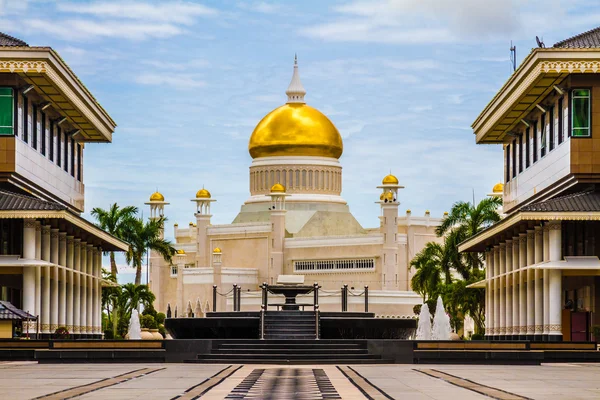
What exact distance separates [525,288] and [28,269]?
60.3 feet

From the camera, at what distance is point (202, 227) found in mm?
120062

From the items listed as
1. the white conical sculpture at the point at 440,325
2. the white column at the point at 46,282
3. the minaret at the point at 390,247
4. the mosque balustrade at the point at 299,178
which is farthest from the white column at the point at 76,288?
the mosque balustrade at the point at 299,178

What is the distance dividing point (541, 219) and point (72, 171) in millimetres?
24949

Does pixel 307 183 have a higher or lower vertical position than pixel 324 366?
higher

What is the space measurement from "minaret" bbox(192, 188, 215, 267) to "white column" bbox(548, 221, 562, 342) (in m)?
75.8

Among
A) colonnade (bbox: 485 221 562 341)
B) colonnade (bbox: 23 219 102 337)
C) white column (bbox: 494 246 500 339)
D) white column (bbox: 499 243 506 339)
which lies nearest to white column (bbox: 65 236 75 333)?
colonnade (bbox: 23 219 102 337)

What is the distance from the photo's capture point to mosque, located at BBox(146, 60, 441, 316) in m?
108

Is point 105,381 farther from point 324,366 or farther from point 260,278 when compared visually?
point 260,278

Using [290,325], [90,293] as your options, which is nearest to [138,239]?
[90,293]

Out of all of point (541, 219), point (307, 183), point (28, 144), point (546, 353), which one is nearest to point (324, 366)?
point (546, 353)

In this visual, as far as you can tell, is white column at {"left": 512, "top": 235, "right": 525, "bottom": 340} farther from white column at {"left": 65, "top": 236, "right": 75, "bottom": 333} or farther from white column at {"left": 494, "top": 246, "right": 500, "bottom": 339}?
white column at {"left": 65, "top": 236, "right": 75, "bottom": 333}

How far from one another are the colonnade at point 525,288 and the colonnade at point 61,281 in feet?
53.4

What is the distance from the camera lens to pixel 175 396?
68.4 feet

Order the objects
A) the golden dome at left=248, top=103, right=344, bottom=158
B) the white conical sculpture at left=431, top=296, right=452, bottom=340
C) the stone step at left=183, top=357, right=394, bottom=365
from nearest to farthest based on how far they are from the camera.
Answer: the stone step at left=183, top=357, right=394, bottom=365 < the white conical sculpture at left=431, top=296, right=452, bottom=340 < the golden dome at left=248, top=103, right=344, bottom=158
